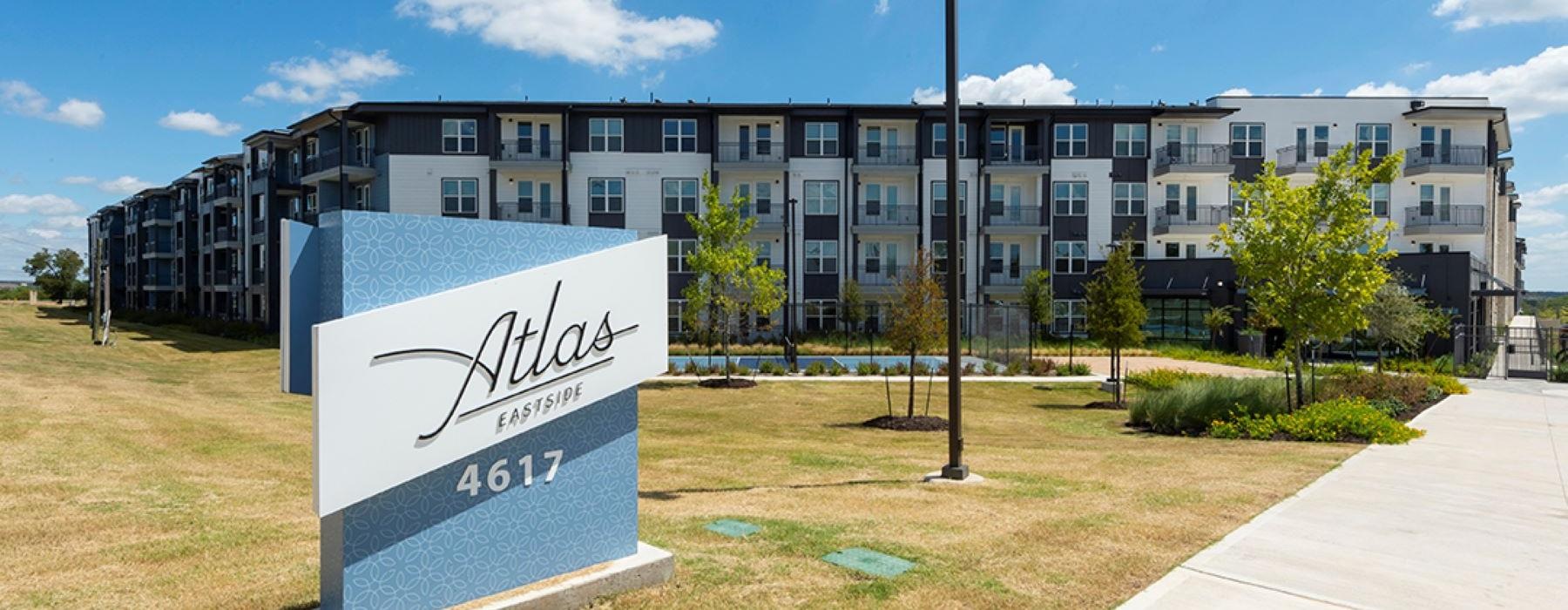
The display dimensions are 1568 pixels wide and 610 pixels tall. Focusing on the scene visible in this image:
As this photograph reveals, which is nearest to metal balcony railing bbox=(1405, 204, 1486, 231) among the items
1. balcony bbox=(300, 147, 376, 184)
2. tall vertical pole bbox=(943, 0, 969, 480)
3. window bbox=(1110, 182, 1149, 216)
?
window bbox=(1110, 182, 1149, 216)

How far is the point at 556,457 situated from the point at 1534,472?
40.1 feet

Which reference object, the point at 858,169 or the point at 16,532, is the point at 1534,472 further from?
the point at 858,169

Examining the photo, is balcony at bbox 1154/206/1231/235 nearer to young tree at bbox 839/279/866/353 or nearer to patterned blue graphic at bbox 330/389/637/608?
young tree at bbox 839/279/866/353

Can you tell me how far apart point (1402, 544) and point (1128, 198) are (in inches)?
1579

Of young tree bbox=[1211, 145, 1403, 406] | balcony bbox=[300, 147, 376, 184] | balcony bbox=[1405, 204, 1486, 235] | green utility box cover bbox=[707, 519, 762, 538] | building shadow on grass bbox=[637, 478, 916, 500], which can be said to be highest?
balcony bbox=[300, 147, 376, 184]

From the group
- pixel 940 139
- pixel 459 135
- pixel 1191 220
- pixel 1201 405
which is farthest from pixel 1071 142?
pixel 1201 405

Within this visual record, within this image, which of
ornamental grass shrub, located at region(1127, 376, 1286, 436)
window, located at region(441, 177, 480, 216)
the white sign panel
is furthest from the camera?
window, located at region(441, 177, 480, 216)

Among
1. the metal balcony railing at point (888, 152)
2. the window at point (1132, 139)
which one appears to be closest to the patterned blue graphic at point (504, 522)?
the metal balcony railing at point (888, 152)

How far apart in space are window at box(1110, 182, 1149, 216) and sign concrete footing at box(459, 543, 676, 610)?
140ft

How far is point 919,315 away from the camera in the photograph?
1703 cm

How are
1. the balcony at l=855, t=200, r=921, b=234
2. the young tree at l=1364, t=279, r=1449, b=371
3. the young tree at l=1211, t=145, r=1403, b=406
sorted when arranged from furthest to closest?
the balcony at l=855, t=200, r=921, b=234 < the young tree at l=1364, t=279, r=1449, b=371 < the young tree at l=1211, t=145, r=1403, b=406

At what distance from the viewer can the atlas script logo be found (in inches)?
201

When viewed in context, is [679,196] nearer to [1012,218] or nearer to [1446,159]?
[1012,218]

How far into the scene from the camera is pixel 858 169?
4288cm
